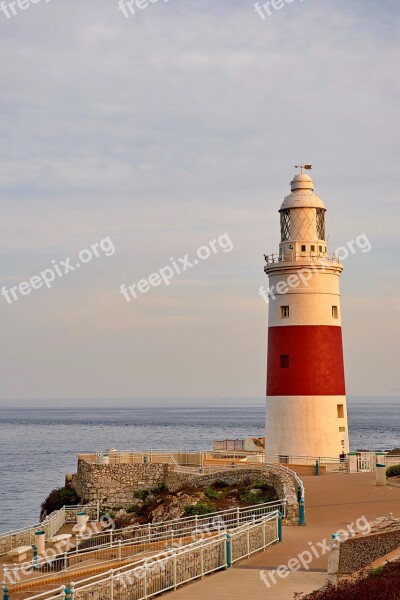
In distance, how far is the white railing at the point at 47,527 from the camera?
94.1 feet

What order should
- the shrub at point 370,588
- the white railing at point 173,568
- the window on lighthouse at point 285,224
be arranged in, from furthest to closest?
the window on lighthouse at point 285,224 < the white railing at point 173,568 < the shrub at point 370,588

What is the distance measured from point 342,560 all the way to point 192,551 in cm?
323

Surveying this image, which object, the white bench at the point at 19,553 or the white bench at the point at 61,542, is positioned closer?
the white bench at the point at 19,553

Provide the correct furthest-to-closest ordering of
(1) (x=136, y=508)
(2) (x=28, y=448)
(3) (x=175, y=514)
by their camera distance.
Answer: (2) (x=28, y=448) → (1) (x=136, y=508) → (3) (x=175, y=514)

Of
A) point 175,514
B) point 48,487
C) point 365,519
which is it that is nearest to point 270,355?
point 175,514

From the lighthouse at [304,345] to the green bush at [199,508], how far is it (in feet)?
25.3

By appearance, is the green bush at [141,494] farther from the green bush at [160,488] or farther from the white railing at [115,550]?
the white railing at [115,550]

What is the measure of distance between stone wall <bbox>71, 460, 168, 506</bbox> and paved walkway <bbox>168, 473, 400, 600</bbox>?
7.14 m

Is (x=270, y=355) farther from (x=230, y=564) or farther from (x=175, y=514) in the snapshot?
(x=230, y=564)

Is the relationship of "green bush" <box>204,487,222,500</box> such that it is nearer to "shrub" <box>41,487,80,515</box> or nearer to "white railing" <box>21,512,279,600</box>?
"shrub" <box>41,487,80,515</box>

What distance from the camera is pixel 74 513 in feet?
123

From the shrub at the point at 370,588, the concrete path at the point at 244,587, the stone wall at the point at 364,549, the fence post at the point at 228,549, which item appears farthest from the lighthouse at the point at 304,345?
the shrub at the point at 370,588

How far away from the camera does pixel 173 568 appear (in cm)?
1792

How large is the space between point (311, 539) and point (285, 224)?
63.8 feet
